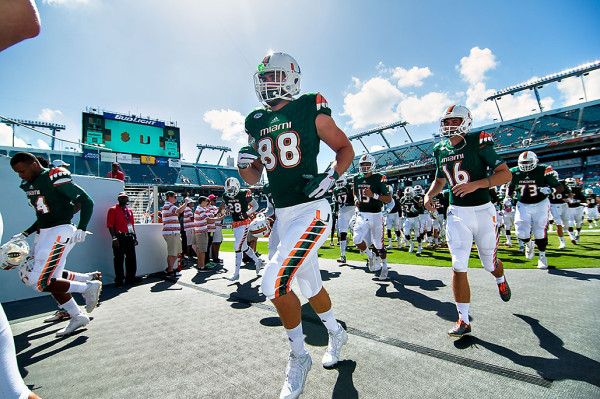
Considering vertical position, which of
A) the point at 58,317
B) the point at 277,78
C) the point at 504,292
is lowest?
the point at 58,317

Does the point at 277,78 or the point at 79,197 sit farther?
the point at 79,197

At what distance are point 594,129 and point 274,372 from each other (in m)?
41.9

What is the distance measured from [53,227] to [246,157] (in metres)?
2.98

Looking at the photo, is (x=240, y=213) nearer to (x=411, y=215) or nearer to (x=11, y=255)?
(x=11, y=255)

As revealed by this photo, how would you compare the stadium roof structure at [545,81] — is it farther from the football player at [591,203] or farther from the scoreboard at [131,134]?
the scoreboard at [131,134]

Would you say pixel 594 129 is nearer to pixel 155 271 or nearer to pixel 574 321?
pixel 574 321

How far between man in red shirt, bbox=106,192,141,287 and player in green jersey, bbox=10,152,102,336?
232 centimetres

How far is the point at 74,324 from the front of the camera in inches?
137

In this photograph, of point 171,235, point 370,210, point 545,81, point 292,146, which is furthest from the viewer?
point 545,81

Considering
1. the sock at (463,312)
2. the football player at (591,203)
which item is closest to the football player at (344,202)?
the sock at (463,312)

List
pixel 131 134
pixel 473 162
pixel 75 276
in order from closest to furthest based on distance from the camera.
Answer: pixel 473 162 → pixel 75 276 → pixel 131 134

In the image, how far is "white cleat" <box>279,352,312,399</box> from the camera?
190 centimetres

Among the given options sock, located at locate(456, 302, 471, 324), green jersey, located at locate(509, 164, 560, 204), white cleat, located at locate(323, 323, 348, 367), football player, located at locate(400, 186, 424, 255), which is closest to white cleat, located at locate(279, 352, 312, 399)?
white cleat, located at locate(323, 323, 348, 367)

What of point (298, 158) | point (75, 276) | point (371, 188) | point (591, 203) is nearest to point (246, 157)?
point (298, 158)
